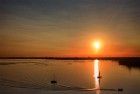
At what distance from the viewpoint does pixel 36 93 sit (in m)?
63.8

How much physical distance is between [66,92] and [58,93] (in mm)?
2427

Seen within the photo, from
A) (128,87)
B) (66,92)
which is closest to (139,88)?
(128,87)

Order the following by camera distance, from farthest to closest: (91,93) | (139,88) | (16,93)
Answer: (139,88)
(91,93)
(16,93)

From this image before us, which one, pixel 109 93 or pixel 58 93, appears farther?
pixel 109 93

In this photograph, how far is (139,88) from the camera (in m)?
78.7

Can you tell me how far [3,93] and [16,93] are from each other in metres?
2.75

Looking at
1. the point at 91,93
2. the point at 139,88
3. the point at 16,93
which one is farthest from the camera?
the point at 139,88

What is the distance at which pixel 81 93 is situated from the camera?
65188 mm

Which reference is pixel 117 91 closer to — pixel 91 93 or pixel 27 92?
pixel 91 93

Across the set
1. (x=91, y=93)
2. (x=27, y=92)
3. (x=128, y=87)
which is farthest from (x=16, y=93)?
(x=128, y=87)

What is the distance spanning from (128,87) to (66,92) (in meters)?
21.4

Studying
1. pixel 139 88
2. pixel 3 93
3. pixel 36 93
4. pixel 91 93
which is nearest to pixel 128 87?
pixel 139 88

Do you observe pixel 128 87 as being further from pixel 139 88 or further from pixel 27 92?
pixel 27 92

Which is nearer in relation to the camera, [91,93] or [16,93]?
[16,93]
